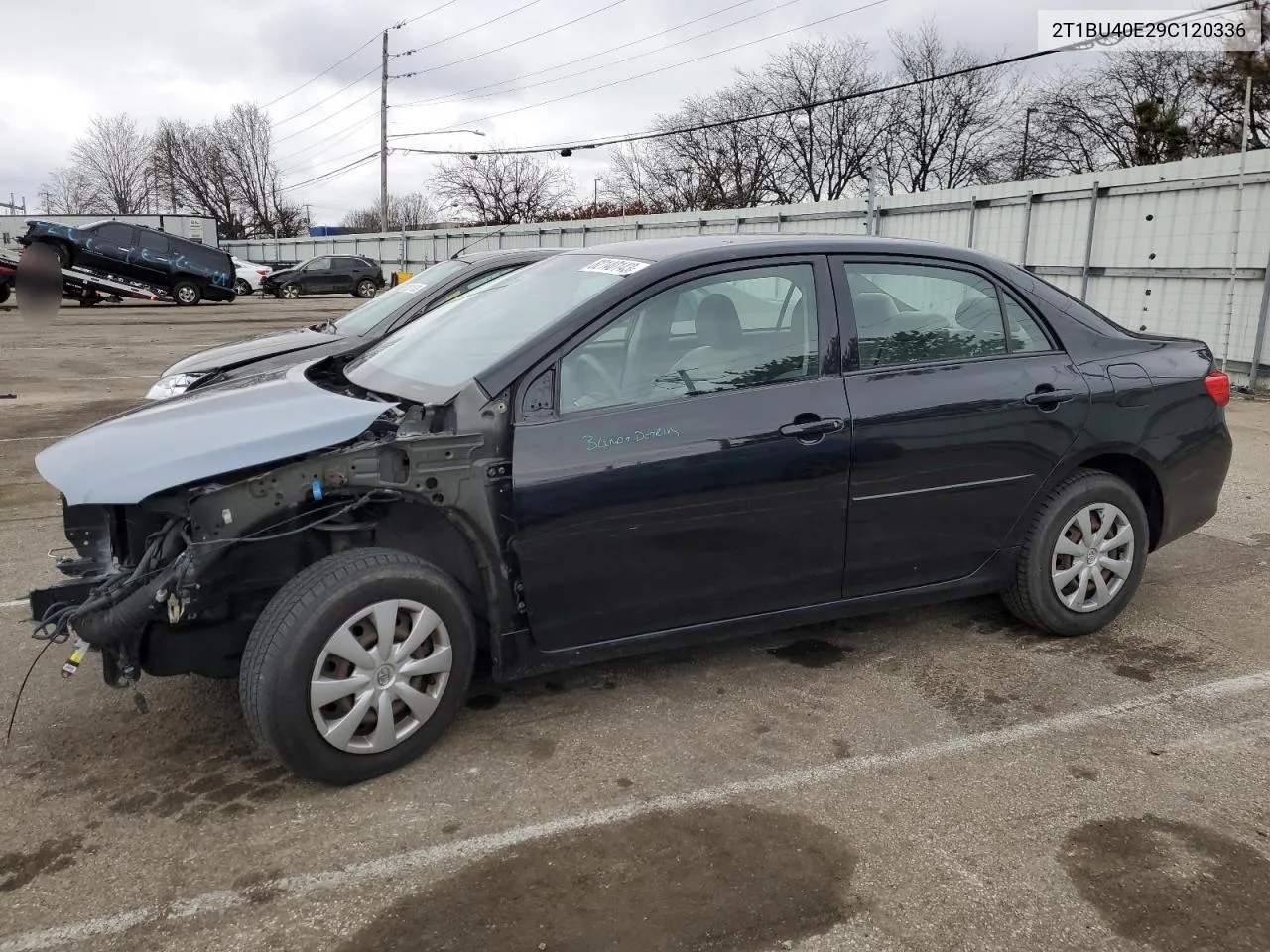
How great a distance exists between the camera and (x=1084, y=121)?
1683 inches

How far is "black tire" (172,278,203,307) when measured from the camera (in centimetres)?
2645

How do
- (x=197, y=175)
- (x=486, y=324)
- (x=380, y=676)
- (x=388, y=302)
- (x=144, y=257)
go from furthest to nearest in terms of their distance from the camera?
(x=197, y=175) → (x=144, y=257) → (x=388, y=302) → (x=486, y=324) → (x=380, y=676)

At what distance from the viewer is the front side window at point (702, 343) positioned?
10.8 ft

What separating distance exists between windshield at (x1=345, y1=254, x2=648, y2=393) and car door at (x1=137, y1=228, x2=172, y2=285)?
24.8 m

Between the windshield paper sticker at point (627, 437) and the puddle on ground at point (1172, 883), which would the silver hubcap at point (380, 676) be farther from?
the puddle on ground at point (1172, 883)

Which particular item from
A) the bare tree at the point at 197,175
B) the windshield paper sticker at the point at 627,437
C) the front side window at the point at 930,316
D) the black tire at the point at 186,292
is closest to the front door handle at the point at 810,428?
the front side window at the point at 930,316

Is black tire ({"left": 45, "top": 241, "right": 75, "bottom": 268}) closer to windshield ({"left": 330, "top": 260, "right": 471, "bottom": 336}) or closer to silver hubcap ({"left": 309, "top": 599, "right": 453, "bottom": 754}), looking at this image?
windshield ({"left": 330, "top": 260, "right": 471, "bottom": 336})

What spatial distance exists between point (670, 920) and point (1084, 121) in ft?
157

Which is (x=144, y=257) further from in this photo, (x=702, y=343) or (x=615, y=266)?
(x=702, y=343)

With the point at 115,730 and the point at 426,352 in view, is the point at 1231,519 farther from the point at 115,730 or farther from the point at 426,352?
the point at 115,730

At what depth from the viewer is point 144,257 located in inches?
1010

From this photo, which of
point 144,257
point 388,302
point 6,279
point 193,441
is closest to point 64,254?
point 6,279

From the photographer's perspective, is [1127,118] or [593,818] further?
[1127,118]

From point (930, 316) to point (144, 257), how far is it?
1042 inches
